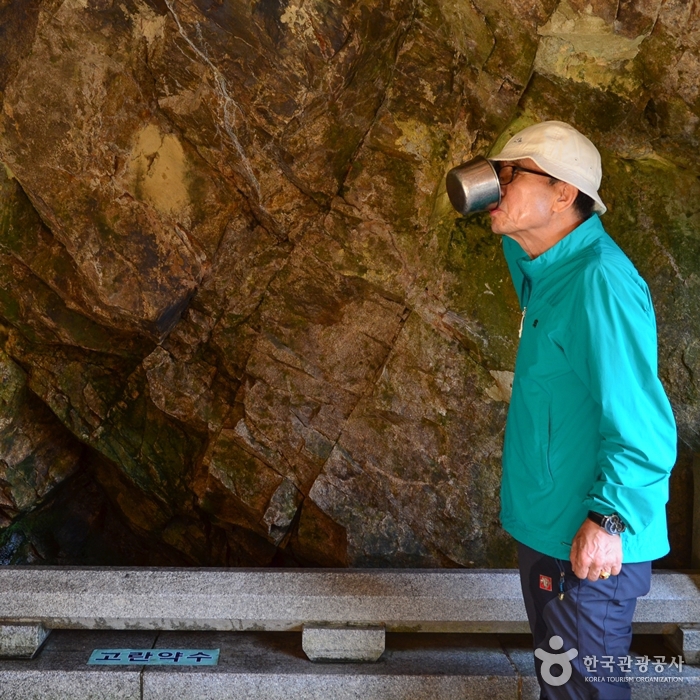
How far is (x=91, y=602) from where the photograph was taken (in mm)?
3207

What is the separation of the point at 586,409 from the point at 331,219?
2124 mm

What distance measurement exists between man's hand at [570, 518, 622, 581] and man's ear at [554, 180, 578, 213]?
1.02 m

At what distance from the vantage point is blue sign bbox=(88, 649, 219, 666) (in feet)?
10.2

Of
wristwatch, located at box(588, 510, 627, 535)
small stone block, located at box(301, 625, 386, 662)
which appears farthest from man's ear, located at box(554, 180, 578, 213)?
small stone block, located at box(301, 625, 386, 662)

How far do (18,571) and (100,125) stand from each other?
7.62 feet

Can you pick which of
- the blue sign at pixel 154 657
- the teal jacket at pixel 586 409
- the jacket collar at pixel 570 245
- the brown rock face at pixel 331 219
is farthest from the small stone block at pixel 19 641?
the jacket collar at pixel 570 245

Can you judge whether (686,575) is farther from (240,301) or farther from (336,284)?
(240,301)

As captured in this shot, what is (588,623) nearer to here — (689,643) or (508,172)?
(689,643)

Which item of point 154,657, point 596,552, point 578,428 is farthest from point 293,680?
point 578,428

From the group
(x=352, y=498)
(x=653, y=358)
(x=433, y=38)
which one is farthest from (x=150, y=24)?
(x=653, y=358)

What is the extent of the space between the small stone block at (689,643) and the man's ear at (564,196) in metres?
2.08

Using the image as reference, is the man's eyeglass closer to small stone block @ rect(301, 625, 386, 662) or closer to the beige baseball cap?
the beige baseball cap

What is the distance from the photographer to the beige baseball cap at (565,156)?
2314 millimetres

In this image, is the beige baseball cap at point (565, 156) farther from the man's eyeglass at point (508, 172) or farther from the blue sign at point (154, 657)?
the blue sign at point (154, 657)
